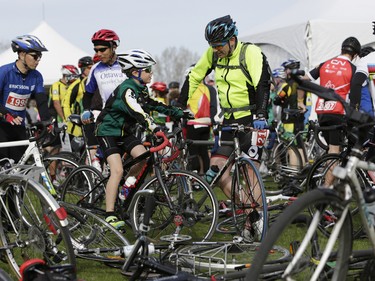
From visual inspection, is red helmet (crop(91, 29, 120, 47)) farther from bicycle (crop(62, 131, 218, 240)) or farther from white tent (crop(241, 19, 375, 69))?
white tent (crop(241, 19, 375, 69))

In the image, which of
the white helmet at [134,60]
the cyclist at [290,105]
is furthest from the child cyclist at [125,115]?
the cyclist at [290,105]

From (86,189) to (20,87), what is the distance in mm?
1324

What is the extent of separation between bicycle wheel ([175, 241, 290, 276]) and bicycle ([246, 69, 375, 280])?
96cm

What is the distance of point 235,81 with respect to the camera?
6426mm

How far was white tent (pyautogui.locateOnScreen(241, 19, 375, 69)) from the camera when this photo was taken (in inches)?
589

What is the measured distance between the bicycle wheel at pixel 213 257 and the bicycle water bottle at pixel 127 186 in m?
1.68

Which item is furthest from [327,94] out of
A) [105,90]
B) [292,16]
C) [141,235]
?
[292,16]

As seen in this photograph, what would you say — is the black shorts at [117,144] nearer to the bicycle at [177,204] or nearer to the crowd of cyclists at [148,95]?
the crowd of cyclists at [148,95]

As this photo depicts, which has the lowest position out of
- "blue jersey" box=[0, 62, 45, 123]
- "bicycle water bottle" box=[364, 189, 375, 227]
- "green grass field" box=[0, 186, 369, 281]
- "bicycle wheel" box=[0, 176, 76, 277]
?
"green grass field" box=[0, 186, 369, 281]

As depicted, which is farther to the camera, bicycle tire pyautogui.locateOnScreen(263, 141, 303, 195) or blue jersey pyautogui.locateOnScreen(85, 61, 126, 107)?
bicycle tire pyautogui.locateOnScreen(263, 141, 303, 195)

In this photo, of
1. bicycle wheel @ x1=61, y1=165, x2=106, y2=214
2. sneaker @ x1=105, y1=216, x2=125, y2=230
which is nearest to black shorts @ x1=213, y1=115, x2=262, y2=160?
sneaker @ x1=105, y1=216, x2=125, y2=230

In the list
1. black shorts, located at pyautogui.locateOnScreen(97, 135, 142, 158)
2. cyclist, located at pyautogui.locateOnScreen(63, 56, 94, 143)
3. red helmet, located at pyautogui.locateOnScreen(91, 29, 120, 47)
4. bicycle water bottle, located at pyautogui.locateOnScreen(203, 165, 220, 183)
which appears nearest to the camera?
bicycle water bottle, located at pyautogui.locateOnScreen(203, 165, 220, 183)

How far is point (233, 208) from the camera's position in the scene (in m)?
6.25

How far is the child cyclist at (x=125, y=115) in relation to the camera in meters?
6.47
